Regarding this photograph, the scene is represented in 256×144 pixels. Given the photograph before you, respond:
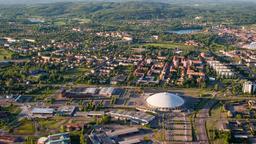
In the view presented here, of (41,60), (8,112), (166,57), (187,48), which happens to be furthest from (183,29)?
(8,112)

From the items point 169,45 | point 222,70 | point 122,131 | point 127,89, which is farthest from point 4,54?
point 122,131

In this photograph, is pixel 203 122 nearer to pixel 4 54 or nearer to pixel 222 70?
pixel 222 70

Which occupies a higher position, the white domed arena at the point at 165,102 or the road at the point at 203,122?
the white domed arena at the point at 165,102

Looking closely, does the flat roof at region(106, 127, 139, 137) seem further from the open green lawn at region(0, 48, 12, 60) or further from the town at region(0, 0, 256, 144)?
the open green lawn at region(0, 48, 12, 60)

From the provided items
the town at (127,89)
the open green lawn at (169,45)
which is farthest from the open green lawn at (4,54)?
the open green lawn at (169,45)

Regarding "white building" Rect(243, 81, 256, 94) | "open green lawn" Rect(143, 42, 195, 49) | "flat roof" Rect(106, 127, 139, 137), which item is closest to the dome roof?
"flat roof" Rect(106, 127, 139, 137)

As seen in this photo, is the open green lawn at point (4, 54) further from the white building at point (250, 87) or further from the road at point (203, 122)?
the white building at point (250, 87)

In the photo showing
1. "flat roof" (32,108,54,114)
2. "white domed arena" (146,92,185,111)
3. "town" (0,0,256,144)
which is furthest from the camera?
"white domed arena" (146,92,185,111)
